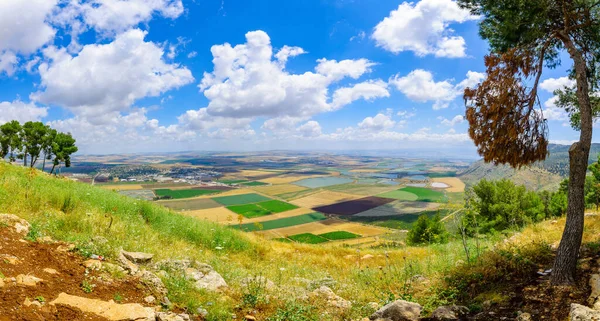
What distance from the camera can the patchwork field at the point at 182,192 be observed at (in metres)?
90.6

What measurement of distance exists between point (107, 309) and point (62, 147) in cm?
5644

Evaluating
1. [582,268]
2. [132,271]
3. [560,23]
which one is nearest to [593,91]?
[560,23]

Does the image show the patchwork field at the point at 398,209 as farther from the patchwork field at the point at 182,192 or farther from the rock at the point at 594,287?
the rock at the point at 594,287

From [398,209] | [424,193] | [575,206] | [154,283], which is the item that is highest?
[575,206]

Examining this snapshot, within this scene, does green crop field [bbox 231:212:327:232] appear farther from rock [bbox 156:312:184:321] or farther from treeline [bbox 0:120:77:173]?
rock [bbox 156:312:184:321]

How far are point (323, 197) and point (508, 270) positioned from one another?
99.5 metres

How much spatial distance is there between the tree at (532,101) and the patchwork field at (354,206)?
2995 inches

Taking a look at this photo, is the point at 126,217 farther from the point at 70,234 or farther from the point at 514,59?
the point at 514,59

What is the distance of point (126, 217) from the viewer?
11.1 metres

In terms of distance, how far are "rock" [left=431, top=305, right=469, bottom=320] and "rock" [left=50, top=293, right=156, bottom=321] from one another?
5448 millimetres

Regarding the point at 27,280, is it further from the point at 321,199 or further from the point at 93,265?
the point at 321,199

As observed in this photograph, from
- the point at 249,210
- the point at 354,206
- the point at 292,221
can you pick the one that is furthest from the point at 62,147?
the point at 354,206

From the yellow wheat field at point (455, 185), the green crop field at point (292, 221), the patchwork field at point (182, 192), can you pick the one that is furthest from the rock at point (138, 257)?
the yellow wheat field at point (455, 185)

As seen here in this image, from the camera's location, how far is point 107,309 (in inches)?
181
